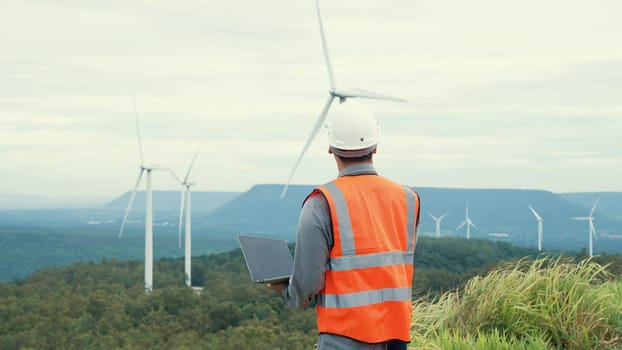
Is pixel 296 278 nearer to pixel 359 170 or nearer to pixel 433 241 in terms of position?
pixel 359 170

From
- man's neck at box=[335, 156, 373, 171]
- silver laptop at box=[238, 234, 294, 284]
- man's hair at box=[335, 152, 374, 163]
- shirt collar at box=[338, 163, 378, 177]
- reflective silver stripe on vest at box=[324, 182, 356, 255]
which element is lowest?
silver laptop at box=[238, 234, 294, 284]

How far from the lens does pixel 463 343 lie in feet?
31.9

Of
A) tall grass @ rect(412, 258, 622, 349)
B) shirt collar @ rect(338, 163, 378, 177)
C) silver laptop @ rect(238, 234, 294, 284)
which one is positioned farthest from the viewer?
tall grass @ rect(412, 258, 622, 349)

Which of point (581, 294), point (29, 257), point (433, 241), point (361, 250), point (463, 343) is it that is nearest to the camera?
point (361, 250)

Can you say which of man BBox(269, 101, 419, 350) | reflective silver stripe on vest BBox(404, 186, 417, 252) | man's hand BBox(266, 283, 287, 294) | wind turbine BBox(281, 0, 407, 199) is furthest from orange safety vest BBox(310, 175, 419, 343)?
wind turbine BBox(281, 0, 407, 199)

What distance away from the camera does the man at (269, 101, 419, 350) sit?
5379 mm

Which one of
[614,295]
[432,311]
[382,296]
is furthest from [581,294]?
[382,296]

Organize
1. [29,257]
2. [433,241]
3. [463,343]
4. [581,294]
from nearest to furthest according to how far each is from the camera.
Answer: [463,343], [581,294], [433,241], [29,257]

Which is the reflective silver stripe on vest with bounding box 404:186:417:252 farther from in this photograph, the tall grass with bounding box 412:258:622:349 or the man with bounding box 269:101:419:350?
the tall grass with bounding box 412:258:622:349

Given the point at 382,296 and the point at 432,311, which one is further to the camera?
the point at 432,311

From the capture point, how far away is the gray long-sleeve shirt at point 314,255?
211 inches

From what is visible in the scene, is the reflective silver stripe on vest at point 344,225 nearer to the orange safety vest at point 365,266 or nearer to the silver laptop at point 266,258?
the orange safety vest at point 365,266

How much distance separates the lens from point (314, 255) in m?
5.38

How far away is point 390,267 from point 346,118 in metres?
0.98
